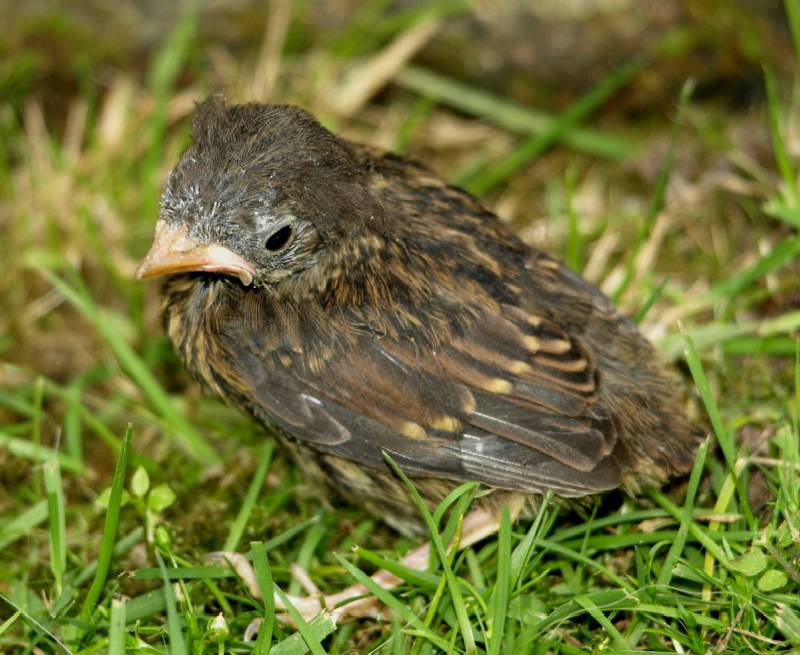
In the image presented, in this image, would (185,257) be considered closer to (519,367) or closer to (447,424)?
(447,424)

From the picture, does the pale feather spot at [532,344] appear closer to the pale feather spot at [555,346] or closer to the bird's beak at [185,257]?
the pale feather spot at [555,346]

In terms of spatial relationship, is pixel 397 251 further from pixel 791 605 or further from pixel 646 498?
pixel 791 605

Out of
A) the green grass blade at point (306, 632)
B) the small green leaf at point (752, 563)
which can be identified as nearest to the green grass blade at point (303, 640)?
the green grass blade at point (306, 632)

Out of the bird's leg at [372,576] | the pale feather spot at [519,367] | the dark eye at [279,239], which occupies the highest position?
the dark eye at [279,239]

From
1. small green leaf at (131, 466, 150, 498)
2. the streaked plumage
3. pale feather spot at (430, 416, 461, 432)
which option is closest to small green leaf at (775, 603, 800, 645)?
the streaked plumage

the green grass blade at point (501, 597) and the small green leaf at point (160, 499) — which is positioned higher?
the green grass blade at point (501, 597)

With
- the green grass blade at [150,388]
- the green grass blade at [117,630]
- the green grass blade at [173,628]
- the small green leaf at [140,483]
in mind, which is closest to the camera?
the green grass blade at [117,630]

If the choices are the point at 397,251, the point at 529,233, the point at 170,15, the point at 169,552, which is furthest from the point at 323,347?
the point at 170,15
